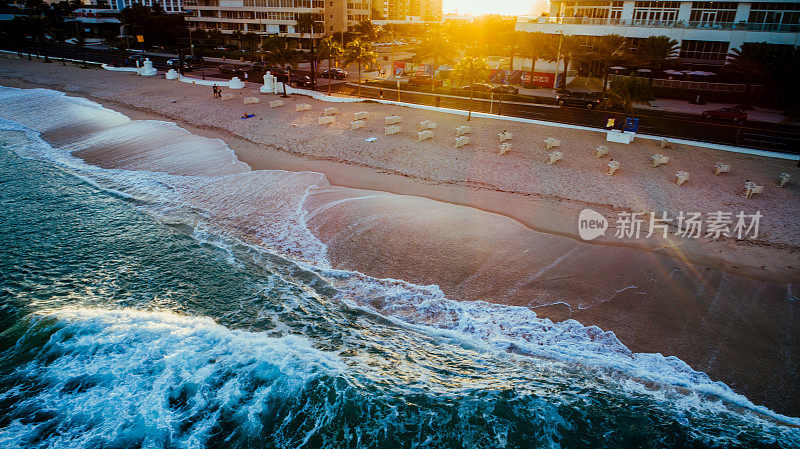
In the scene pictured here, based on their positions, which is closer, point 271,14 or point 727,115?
point 727,115

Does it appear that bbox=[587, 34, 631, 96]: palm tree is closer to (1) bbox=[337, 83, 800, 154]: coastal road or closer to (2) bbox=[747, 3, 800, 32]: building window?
(1) bbox=[337, 83, 800, 154]: coastal road

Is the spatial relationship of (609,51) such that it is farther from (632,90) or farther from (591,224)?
(591,224)

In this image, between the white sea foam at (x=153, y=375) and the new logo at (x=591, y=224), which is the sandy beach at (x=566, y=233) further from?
the white sea foam at (x=153, y=375)

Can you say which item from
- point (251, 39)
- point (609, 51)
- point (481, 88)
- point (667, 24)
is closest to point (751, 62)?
point (609, 51)

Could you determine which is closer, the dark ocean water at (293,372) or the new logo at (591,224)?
the dark ocean water at (293,372)

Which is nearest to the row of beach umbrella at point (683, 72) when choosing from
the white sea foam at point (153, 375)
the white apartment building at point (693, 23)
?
the white apartment building at point (693, 23)
